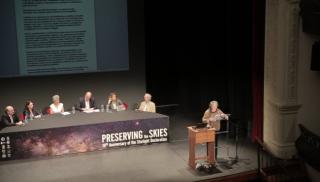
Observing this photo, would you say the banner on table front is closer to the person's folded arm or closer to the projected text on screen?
the person's folded arm

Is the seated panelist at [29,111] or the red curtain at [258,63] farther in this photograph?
the seated panelist at [29,111]

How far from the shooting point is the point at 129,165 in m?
8.25

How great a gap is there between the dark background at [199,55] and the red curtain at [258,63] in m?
0.69

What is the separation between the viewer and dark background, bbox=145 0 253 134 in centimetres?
1035

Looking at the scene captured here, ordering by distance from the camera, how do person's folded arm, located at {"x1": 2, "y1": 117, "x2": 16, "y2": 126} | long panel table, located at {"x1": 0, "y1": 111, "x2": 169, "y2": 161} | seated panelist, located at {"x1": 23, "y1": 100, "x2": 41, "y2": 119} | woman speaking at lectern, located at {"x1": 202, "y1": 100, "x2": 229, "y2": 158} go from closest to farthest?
1. woman speaking at lectern, located at {"x1": 202, "y1": 100, "x2": 229, "y2": 158}
2. long panel table, located at {"x1": 0, "y1": 111, "x2": 169, "y2": 161}
3. person's folded arm, located at {"x1": 2, "y1": 117, "x2": 16, "y2": 126}
4. seated panelist, located at {"x1": 23, "y1": 100, "x2": 41, "y2": 119}

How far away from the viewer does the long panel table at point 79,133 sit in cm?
850

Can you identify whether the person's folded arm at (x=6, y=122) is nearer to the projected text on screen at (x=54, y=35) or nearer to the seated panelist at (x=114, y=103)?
the projected text on screen at (x=54, y=35)

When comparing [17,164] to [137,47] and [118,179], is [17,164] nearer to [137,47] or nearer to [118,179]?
[118,179]

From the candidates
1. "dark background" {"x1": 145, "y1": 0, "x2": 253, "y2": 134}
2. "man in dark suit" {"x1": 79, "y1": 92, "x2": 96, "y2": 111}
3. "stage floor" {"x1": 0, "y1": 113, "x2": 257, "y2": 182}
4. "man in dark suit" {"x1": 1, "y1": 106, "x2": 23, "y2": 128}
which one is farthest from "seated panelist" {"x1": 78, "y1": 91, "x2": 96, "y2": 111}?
"dark background" {"x1": 145, "y1": 0, "x2": 253, "y2": 134}

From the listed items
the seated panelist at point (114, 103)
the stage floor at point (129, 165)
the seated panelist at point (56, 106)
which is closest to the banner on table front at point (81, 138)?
the stage floor at point (129, 165)

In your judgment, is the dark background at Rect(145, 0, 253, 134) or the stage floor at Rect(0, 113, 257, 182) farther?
A: the dark background at Rect(145, 0, 253, 134)

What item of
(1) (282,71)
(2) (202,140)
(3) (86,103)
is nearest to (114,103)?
(3) (86,103)

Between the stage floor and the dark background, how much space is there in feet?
5.77

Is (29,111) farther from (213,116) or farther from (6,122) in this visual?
(213,116)
